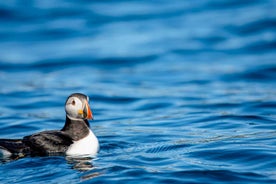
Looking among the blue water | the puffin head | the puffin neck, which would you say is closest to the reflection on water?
the blue water

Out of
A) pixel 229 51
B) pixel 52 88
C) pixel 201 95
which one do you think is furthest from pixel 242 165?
pixel 229 51

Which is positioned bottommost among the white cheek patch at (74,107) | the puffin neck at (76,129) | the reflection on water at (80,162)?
the reflection on water at (80,162)

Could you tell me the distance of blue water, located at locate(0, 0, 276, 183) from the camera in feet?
26.2

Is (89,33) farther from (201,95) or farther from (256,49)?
(201,95)

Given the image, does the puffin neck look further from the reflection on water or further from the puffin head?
the reflection on water

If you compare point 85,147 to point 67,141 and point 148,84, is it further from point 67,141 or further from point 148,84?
point 148,84

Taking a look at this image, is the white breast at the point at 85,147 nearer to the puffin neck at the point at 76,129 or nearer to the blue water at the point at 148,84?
the puffin neck at the point at 76,129

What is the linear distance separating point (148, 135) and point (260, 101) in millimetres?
3717

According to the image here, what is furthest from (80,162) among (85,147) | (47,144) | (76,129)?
(76,129)

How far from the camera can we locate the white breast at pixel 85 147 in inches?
334

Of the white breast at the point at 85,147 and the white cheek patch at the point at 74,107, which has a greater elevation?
the white cheek patch at the point at 74,107

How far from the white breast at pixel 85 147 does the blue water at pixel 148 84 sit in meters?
0.18

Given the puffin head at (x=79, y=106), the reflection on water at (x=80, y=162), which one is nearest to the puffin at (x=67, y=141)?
the puffin head at (x=79, y=106)

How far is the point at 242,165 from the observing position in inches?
310
